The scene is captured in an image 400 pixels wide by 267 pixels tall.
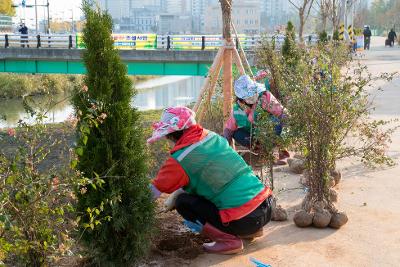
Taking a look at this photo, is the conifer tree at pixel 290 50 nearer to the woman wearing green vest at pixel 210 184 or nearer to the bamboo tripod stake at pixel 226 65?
the bamboo tripod stake at pixel 226 65

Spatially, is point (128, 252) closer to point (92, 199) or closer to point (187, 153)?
point (92, 199)

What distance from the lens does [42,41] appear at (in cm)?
2480

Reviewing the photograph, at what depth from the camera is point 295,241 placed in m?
4.59

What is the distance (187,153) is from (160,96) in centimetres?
2666

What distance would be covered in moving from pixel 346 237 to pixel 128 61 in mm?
19607

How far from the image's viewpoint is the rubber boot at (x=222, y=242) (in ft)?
14.1

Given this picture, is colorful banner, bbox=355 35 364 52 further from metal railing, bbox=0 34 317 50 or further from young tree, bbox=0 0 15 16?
young tree, bbox=0 0 15 16

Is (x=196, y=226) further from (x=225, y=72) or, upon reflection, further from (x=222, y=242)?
(x=225, y=72)

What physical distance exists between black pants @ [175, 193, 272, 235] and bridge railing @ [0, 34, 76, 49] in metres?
20.9

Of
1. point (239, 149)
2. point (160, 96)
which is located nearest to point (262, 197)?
point (239, 149)

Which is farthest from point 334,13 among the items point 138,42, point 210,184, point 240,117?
point 210,184

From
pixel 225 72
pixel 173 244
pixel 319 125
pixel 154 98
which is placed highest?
pixel 225 72

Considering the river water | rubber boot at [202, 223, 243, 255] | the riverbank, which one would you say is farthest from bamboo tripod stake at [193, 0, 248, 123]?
the riverbank

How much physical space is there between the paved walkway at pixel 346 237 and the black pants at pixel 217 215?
230mm
